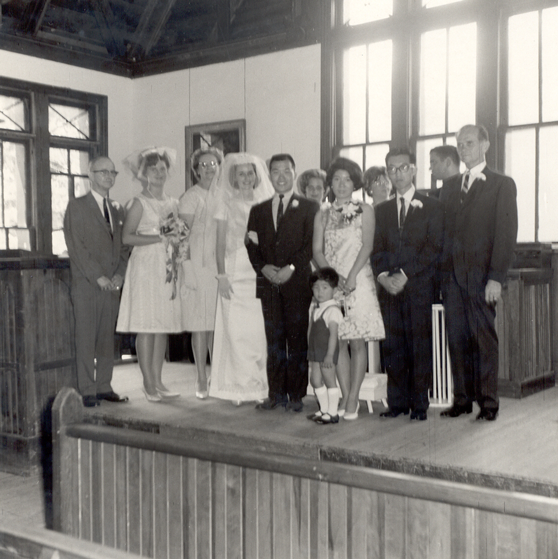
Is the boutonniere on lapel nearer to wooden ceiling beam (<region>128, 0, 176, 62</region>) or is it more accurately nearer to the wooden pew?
the wooden pew

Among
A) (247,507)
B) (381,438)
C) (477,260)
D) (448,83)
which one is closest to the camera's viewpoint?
(247,507)

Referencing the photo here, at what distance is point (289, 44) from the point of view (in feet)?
22.2

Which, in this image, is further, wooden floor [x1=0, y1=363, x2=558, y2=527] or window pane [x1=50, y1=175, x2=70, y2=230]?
window pane [x1=50, y1=175, x2=70, y2=230]

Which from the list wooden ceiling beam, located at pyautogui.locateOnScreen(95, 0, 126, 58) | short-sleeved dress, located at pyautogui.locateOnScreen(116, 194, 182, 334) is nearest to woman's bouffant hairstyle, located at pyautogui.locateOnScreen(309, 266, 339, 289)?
short-sleeved dress, located at pyautogui.locateOnScreen(116, 194, 182, 334)

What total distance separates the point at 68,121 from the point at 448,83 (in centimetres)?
399

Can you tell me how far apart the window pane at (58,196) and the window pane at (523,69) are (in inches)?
177

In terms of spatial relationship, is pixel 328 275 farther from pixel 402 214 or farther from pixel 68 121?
pixel 68 121

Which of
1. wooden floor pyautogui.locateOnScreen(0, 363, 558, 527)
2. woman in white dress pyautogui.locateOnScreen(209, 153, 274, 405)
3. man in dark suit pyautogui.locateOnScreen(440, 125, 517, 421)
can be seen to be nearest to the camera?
wooden floor pyautogui.locateOnScreen(0, 363, 558, 527)

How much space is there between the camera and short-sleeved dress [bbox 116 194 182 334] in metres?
4.38

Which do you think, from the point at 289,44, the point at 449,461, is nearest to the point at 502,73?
the point at 289,44

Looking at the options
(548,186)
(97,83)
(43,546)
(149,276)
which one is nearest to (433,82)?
(548,186)

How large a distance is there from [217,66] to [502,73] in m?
2.95

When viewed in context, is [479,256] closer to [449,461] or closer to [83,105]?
[449,461]

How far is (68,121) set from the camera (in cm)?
757
